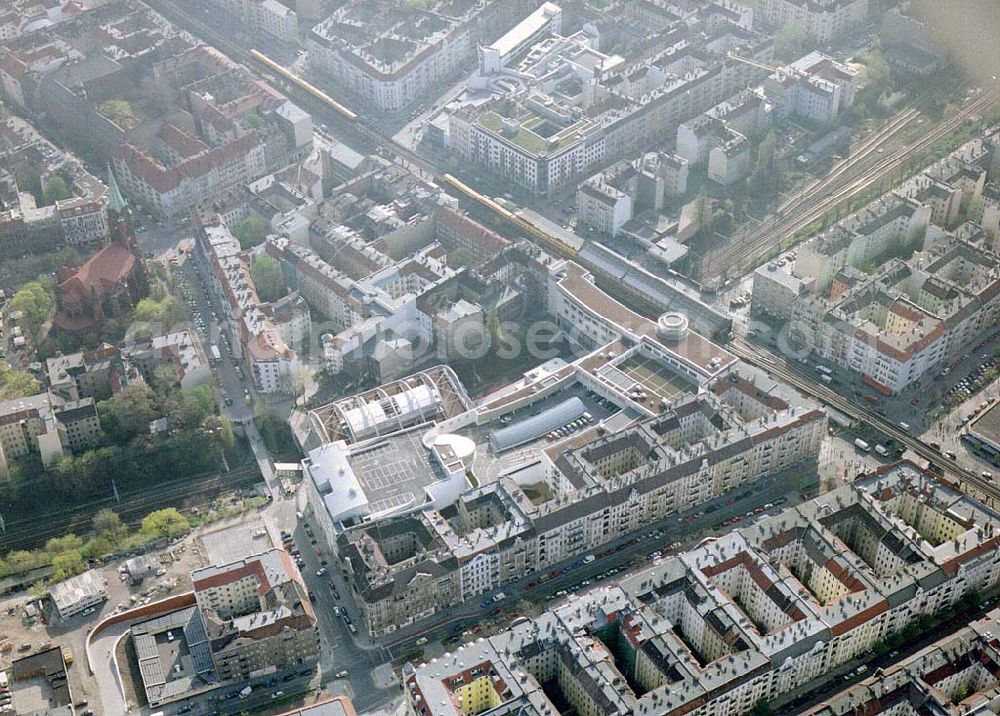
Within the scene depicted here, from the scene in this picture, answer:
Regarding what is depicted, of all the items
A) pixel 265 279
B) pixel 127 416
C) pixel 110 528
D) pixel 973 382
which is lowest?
pixel 110 528

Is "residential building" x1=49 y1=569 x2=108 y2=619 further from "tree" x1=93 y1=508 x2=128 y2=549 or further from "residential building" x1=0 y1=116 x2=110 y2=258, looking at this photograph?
"residential building" x1=0 y1=116 x2=110 y2=258

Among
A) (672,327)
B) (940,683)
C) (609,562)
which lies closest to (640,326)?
(672,327)

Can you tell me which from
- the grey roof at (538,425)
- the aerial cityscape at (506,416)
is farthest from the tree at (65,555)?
the grey roof at (538,425)

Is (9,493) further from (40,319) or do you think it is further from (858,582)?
(858,582)

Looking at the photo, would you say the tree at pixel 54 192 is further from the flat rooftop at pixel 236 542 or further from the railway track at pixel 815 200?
the railway track at pixel 815 200

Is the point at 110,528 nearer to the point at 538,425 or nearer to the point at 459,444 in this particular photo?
the point at 459,444

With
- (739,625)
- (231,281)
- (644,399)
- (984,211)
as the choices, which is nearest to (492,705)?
(739,625)
